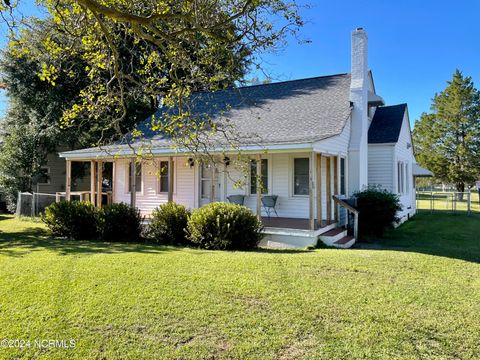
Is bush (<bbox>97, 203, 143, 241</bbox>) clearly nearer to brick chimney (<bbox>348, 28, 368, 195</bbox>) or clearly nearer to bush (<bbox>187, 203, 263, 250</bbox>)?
bush (<bbox>187, 203, 263, 250</bbox>)

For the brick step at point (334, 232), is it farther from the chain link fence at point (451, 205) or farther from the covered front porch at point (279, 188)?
the chain link fence at point (451, 205)

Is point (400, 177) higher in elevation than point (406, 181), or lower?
higher

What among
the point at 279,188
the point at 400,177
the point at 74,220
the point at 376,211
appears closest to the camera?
the point at 74,220

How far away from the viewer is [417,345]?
3705mm

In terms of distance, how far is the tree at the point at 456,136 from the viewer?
36844mm

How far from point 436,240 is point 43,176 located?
774 inches

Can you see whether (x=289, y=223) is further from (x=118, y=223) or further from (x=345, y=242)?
(x=118, y=223)

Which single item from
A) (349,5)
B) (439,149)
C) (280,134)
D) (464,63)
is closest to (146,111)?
(280,134)

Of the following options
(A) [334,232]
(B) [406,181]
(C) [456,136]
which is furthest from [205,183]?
(C) [456,136]

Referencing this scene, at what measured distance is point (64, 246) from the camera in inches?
356

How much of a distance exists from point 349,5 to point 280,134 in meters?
4.47

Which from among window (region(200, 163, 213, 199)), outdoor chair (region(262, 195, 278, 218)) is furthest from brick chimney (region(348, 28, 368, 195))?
window (region(200, 163, 213, 199))

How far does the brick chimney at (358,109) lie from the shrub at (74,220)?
29.9 ft

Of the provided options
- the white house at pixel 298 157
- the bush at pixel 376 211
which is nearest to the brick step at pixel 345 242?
the white house at pixel 298 157
